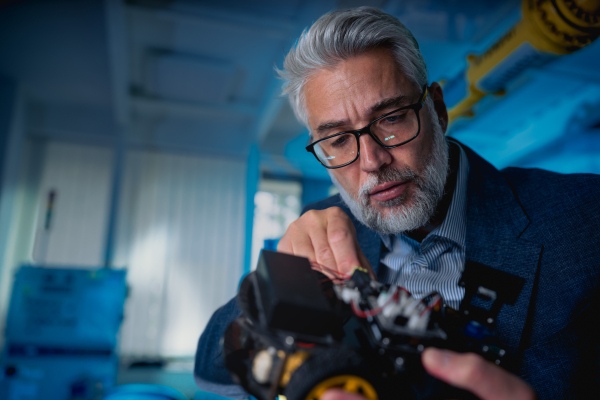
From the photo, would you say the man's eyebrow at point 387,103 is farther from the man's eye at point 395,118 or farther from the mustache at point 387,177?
the mustache at point 387,177

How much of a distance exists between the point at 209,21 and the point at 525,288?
134 inches

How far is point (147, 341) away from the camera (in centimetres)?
494

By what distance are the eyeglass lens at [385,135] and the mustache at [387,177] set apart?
0.07m

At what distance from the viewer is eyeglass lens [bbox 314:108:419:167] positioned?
982 mm

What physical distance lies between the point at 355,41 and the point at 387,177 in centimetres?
37

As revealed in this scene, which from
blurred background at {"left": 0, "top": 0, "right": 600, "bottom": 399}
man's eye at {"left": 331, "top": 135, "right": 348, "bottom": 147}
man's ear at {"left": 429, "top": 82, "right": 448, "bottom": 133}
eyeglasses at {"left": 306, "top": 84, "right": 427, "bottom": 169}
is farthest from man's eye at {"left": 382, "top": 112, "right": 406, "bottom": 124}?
blurred background at {"left": 0, "top": 0, "right": 600, "bottom": 399}

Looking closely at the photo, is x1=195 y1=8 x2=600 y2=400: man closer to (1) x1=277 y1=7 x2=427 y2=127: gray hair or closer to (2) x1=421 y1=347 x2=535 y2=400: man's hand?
(1) x1=277 y1=7 x2=427 y2=127: gray hair

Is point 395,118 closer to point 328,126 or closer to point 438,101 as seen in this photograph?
point 328,126

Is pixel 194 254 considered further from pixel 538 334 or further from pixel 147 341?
pixel 538 334

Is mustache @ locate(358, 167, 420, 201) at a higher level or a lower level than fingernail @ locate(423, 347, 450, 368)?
higher

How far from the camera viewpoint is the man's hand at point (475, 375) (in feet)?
1.44

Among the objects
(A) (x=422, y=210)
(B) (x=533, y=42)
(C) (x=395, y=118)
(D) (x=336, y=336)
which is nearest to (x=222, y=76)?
(B) (x=533, y=42)

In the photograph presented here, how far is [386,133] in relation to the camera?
984 mm

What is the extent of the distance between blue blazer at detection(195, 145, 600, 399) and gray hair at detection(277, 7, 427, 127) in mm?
421
